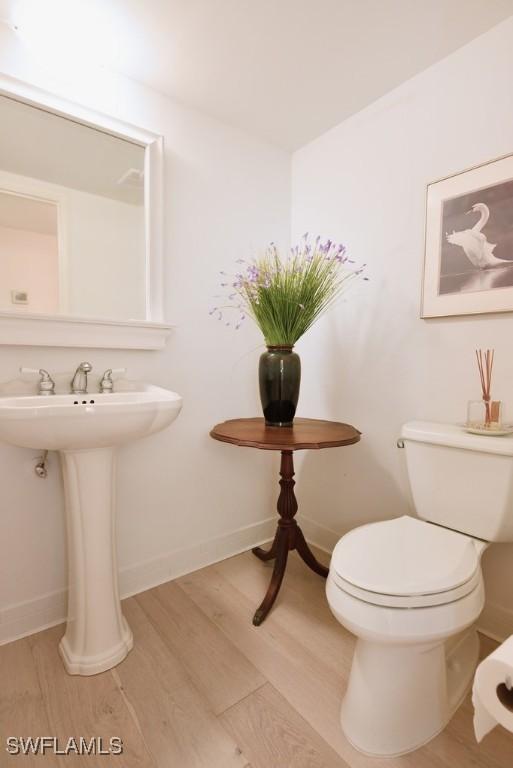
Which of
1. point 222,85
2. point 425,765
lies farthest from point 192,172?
point 425,765

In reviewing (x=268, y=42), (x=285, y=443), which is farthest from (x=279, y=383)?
(x=268, y=42)

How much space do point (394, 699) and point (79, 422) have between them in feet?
3.42

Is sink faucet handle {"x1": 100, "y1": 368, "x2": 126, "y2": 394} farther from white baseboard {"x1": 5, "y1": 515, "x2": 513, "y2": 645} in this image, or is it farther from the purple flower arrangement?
white baseboard {"x1": 5, "y1": 515, "x2": 513, "y2": 645}

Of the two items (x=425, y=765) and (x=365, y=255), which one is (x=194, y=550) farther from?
(x=365, y=255)

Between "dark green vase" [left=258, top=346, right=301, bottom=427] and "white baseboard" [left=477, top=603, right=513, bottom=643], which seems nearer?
"white baseboard" [left=477, top=603, right=513, bottom=643]

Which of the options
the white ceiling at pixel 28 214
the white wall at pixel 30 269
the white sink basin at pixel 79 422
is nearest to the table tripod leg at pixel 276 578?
the white sink basin at pixel 79 422

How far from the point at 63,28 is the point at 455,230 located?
1468 millimetres

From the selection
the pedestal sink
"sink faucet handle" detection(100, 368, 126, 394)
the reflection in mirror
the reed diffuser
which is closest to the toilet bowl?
the reed diffuser

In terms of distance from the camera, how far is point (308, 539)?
194 cm

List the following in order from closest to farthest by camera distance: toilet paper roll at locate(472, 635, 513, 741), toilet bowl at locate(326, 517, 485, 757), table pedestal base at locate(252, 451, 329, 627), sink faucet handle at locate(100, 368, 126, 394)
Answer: toilet paper roll at locate(472, 635, 513, 741)
toilet bowl at locate(326, 517, 485, 757)
sink faucet handle at locate(100, 368, 126, 394)
table pedestal base at locate(252, 451, 329, 627)

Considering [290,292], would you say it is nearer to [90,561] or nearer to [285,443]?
[285,443]

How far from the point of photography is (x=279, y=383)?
1457 millimetres

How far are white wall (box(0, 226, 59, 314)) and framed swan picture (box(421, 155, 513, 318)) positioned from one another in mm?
1348

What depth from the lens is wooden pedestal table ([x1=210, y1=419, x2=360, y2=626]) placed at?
4.06 feet
